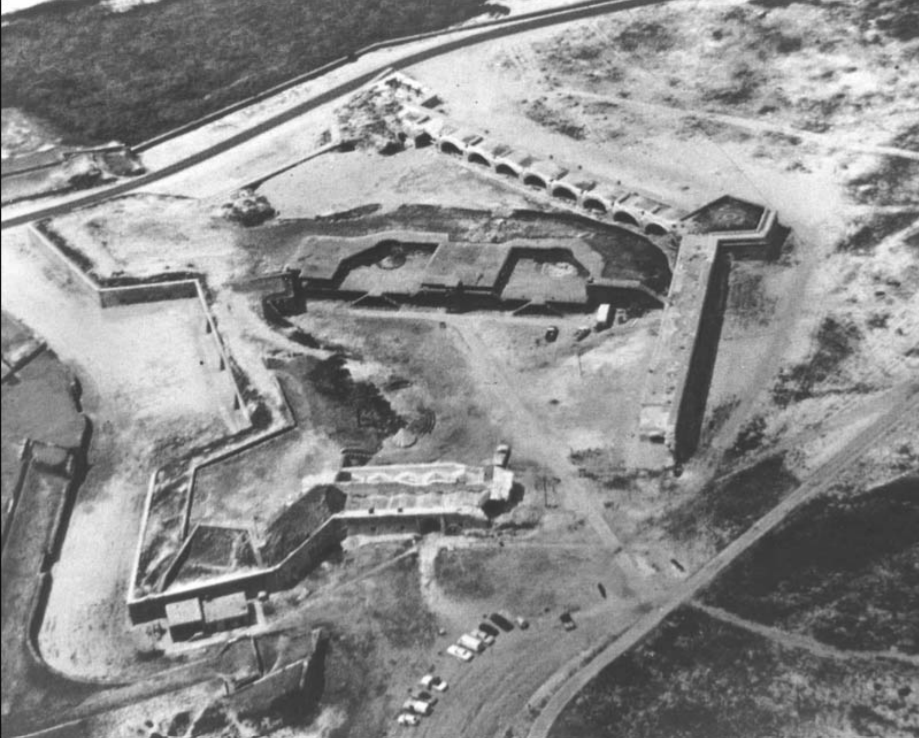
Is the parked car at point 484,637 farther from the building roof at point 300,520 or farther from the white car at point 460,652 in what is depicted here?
the building roof at point 300,520

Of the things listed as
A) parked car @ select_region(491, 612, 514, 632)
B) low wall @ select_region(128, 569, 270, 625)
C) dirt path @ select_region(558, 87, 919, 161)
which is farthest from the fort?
dirt path @ select_region(558, 87, 919, 161)

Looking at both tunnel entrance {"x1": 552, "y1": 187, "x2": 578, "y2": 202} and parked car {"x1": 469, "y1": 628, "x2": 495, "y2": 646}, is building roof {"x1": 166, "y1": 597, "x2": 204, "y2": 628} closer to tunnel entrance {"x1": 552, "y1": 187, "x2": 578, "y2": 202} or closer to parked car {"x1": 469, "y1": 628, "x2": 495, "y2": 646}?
parked car {"x1": 469, "y1": 628, "x2": 495, "y2": 646}

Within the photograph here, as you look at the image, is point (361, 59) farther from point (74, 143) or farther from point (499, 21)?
point (74, 143)

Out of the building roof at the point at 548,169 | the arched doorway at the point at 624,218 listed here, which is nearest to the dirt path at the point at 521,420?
the arched doorway at the point at 624,218

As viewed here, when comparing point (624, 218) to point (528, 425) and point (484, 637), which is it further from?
point (484, 637)

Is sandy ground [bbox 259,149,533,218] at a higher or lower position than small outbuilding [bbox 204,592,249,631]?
higher

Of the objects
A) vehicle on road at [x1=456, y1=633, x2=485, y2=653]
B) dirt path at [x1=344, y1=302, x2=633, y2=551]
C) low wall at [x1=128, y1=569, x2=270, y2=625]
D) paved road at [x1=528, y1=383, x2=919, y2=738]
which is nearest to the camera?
paved road at [x1=528, y1=383, x2=919, y2=738]

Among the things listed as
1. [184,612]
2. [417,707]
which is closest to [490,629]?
[417,707]
